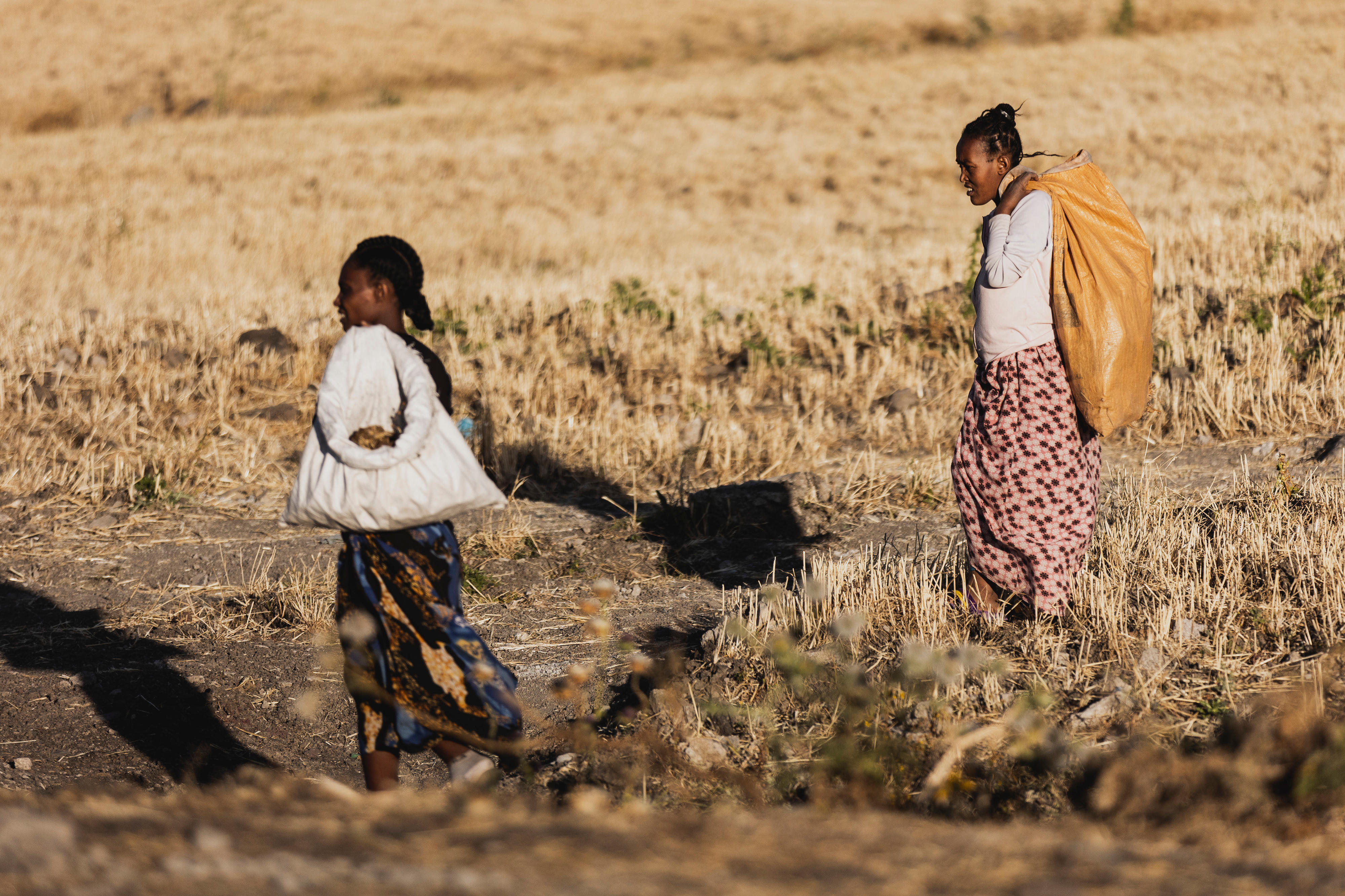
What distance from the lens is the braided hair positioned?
3207 millimetres

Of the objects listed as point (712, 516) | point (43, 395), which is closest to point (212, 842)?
point (712, 516)

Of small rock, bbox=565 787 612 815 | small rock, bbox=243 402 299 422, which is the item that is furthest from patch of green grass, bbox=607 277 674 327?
small rock, bbox=565 787 612 815

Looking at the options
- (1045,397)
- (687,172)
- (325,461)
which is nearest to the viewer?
(325,461)

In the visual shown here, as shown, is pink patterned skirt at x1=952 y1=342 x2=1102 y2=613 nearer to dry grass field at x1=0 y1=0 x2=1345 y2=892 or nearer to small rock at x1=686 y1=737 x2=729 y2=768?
dry grass field at x1=0 y1=0 x2=1345 y2=892

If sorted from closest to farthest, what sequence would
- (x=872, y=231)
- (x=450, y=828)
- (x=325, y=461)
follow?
(x=450, y=828)
(x=325, y=461)
(x=872, y=231)

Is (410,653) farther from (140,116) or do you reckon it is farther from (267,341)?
(140,116)

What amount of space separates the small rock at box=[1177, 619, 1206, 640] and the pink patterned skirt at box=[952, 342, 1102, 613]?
37 cm

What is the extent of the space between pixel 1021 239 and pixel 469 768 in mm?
2346

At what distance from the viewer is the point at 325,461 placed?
3086 millimetres

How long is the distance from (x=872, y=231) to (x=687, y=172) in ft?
17.3

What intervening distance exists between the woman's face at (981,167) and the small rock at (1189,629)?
151 cm

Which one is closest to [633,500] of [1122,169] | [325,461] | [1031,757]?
[325,461]

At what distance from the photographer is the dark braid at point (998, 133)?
3.75 m

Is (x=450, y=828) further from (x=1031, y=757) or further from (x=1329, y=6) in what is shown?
(x=1329, y=6)
